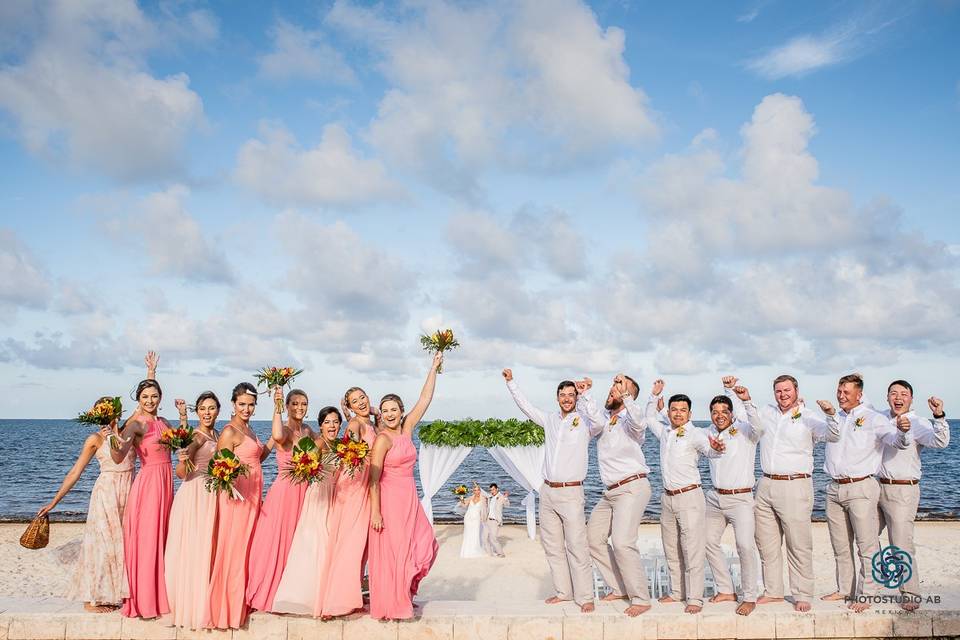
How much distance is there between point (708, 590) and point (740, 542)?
4.51 m

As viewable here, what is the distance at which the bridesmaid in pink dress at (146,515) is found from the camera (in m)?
6.61

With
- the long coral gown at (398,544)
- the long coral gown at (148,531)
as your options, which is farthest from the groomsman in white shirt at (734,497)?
the long coral gown at (148,531)

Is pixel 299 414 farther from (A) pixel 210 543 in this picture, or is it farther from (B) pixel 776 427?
(B) pixel 776 427

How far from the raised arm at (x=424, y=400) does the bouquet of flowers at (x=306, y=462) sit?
2.99 feet

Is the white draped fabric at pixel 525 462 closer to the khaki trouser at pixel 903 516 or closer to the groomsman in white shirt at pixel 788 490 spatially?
the groomsman in white shirt at pixel 788 490

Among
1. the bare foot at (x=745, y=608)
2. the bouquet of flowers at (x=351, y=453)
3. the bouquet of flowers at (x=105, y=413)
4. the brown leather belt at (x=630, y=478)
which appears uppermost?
the bouquet of flowers at (x=105, y=413)

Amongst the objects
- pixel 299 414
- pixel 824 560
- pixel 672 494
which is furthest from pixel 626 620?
pixel 824 560

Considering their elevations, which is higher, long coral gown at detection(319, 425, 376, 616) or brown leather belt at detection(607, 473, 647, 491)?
brown leather belt at detection(607, 473, 647, 491)

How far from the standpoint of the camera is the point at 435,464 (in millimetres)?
15023

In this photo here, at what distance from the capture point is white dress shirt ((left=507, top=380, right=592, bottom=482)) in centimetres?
718

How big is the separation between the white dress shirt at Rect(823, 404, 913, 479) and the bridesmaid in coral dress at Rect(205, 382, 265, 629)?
6.12m

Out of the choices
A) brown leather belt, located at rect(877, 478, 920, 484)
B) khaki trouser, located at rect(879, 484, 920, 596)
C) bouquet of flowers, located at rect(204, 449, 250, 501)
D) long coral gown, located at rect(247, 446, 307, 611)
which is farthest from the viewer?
brown leather belt, located at rect(877, 478, 920, 484)

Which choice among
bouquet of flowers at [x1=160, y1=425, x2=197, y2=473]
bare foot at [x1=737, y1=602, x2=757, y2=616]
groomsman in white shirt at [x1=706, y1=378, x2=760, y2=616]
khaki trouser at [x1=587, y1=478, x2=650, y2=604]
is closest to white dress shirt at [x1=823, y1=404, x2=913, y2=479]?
groomsman in white shirt at [x1=706, y1=378, x2=760, y2=616]

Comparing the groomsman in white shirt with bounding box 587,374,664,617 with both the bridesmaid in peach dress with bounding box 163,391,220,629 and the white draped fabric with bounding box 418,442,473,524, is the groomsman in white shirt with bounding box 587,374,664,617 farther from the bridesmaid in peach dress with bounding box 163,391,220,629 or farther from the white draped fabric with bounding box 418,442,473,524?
the white draped fabric with bounding box 418,442,473,524
